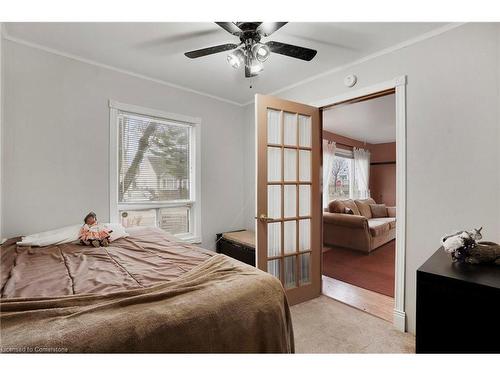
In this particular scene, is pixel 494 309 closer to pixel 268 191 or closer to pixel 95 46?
pixel 268 191

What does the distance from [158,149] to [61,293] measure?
203 centimetres

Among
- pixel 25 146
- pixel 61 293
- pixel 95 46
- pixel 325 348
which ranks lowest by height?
pixel 325 348

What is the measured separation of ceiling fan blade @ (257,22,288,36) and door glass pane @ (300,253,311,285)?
6.64ft

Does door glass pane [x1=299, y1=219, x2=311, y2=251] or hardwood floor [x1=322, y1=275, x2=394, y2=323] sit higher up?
door glass pane [x1=299, y1=219, x2=311, y2=251]

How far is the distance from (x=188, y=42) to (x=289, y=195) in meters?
1.67

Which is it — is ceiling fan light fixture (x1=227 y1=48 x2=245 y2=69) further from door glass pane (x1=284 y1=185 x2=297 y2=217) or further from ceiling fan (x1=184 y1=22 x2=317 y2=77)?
door glass pane (x1=284 y1=185 x2=297 y2=217)

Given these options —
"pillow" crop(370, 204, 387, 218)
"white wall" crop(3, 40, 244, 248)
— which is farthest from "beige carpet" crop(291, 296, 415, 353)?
"pillow" crop(370, 204, 387, 218)

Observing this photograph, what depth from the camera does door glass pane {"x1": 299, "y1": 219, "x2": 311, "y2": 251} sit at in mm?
2457

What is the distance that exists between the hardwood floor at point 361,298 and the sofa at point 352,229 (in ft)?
4.69

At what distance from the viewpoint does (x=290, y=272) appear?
94.3 inches

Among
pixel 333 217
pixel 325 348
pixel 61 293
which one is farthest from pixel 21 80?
pixel 333 217

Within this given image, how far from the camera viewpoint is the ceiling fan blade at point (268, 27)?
1409mm

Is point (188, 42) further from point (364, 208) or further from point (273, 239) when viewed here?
point (364, 208)

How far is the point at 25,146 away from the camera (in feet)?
6.54
